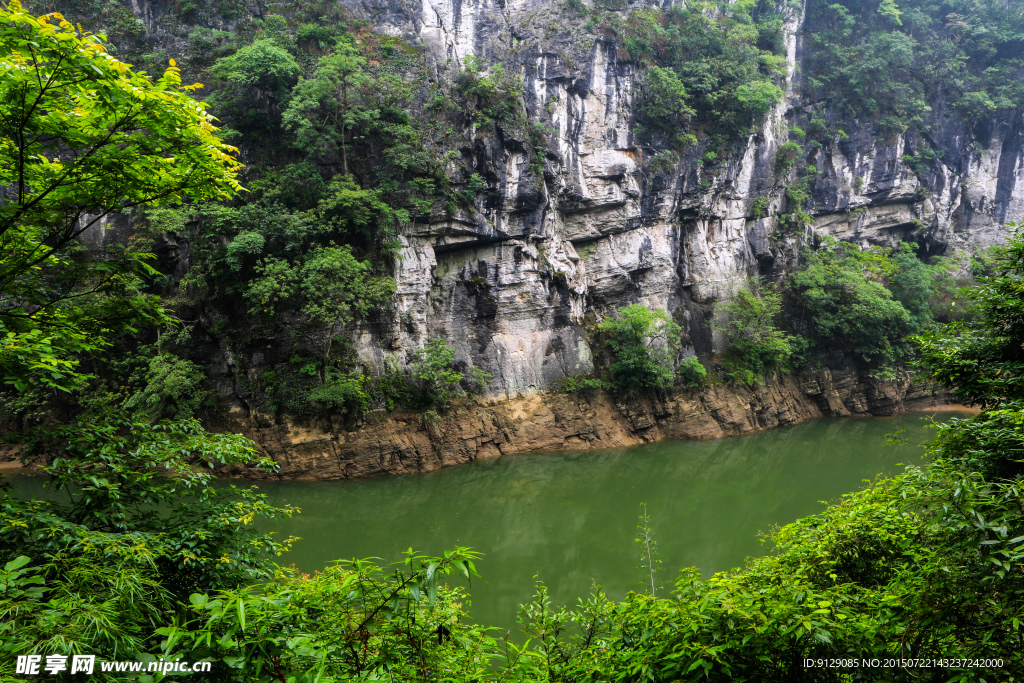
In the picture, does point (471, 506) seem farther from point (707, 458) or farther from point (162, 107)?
point (162, 107)

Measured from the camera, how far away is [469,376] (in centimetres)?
1393

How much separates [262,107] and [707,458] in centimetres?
1451

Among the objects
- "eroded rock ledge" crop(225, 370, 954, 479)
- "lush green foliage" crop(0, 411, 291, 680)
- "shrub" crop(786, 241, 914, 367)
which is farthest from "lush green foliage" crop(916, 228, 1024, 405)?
"shrub" crop(786, 241, 914, 367)

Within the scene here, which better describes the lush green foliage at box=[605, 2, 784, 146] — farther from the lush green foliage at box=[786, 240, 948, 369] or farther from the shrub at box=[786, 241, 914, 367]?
the lush green foliage at box=[786, 240, 948, 369]

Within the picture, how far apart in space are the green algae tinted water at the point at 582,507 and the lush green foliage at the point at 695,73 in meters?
10.4

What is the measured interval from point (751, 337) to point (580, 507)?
9.48 meters

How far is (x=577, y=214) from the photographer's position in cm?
1641

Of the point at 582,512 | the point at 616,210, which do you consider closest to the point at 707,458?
the point at 582,512

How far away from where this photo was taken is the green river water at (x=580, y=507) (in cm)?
→ 751

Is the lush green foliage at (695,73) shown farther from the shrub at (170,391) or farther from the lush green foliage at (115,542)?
the lush green foliage at (115,542)

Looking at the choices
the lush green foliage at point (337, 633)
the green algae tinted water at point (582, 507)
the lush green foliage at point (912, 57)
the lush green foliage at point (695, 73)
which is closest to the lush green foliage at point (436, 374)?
the green algae tinted water at point (582, 507)

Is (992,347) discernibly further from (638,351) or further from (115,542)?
(638,351)

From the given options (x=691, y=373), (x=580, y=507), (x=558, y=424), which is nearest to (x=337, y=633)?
(x=580, y=507)

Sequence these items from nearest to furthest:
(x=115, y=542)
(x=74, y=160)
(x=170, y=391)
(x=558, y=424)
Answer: (x=115, y=542) → (x=74, y=160) → (x=170, y=391) → (x=558, y=424)
